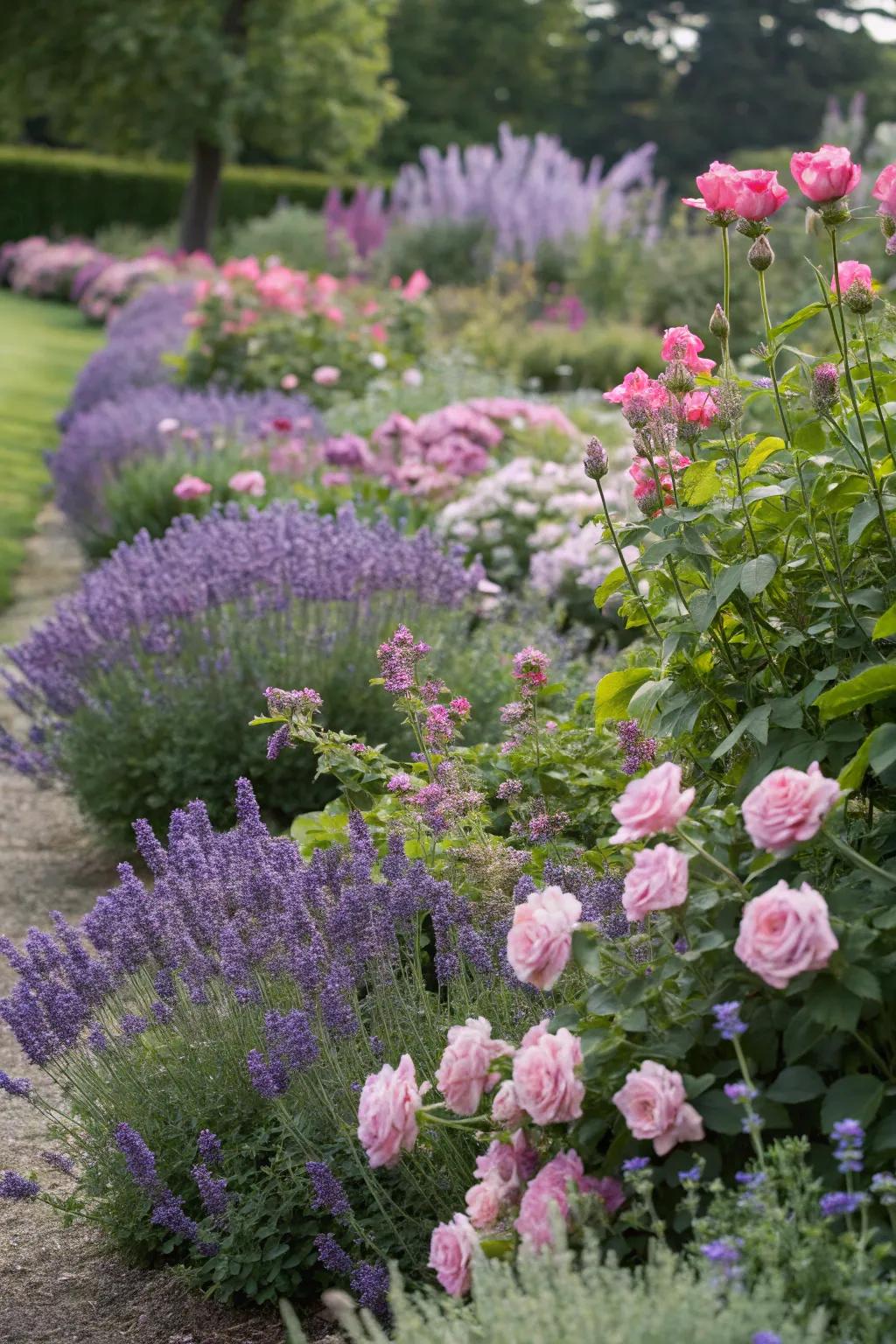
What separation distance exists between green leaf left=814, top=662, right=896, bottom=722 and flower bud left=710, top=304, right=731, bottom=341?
547 mm

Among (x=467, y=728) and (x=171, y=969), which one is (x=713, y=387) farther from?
(x=467, y=728)

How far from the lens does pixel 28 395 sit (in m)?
13.3

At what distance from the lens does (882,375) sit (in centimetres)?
240

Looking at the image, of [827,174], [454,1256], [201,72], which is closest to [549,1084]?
[454,1256]

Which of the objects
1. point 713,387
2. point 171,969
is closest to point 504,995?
point 171,969

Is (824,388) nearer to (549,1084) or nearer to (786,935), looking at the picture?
(786,935)

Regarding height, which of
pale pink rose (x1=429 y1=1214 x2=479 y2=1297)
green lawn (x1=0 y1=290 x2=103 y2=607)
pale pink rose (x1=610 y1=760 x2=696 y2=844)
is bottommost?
green lawn (x1=0 y1=290 x2=103 y2=607)

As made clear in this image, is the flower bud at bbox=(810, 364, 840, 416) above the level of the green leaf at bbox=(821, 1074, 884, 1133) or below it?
above

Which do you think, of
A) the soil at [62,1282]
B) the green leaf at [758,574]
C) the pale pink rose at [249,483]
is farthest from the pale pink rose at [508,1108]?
the pale pink rose at [249,483]

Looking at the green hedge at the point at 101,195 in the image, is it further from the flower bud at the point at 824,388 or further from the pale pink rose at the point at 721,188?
the flower bud at the point at 824,388

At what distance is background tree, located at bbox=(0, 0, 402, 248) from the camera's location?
1736 centimetres

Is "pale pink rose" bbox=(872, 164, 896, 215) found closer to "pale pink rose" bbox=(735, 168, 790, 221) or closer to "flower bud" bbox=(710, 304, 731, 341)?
"pale pink rose" bbox=(735, 168, 790, 221)

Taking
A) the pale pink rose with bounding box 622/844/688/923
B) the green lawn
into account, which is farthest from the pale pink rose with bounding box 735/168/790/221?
the green lawn

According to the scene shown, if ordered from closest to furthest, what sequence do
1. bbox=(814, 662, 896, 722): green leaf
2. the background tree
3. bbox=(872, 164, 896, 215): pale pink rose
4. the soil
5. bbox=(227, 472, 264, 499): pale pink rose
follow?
bbox=(814, 662, 896, 722): green leaf, bbox=(872, 164, 896, 215): pale pink rose, the soil, bbox=(227, 472, 264, 499): pale pink rose, the background tree
